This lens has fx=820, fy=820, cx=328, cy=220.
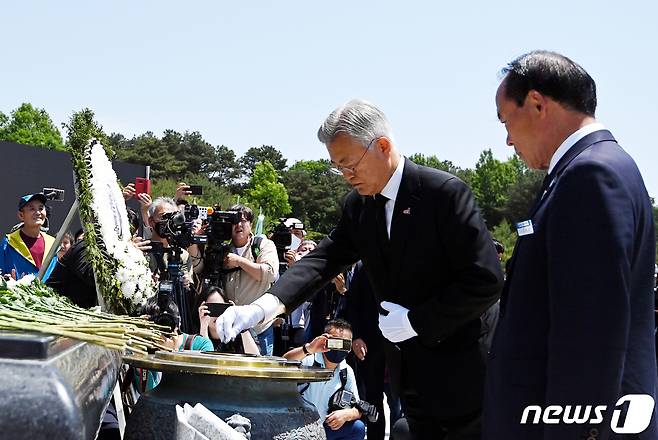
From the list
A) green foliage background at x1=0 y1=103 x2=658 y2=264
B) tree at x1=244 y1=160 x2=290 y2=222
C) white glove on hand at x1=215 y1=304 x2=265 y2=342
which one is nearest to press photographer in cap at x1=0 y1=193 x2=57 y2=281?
white glove on hand at x1=215 y1=304 x2=265 y2=342

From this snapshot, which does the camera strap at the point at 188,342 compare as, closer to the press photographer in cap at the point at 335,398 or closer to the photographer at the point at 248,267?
the press photographer in cap at the point at 335,398

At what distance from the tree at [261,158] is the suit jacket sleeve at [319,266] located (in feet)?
254

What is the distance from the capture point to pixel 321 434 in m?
2.44

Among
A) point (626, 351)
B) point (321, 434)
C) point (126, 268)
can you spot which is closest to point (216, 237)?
point (126, 268)

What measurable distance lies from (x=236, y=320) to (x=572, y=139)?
57.2 inches

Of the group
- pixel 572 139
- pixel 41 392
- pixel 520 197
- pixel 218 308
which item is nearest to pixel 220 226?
pixel 218 308

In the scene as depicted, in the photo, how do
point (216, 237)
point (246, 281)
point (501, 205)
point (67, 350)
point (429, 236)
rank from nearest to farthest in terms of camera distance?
point (67, 350)
point (429, 236)
point (216, 237)
point (246, 281)
point (501, 205)

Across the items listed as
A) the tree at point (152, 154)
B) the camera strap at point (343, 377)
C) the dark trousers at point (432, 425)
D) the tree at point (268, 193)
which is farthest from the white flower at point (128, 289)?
the tree at point (268, 193)

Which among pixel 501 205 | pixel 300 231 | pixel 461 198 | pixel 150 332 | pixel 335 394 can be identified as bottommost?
pixel 501 205

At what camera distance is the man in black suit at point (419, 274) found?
3156 millimetres

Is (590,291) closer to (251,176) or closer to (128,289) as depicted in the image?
(128,289)

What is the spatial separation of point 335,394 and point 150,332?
414 cm

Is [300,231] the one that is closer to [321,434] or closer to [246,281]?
[246,281]

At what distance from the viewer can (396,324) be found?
3193mm
